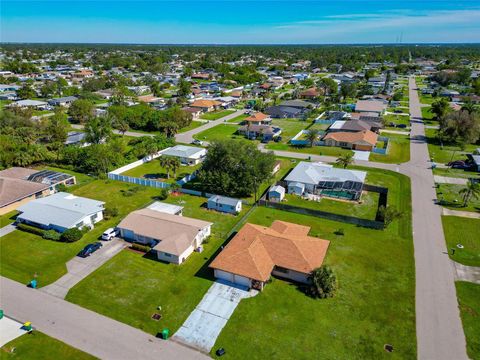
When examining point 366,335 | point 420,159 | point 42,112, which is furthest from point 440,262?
point 42,112

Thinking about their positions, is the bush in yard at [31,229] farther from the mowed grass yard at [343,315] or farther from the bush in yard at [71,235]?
the mowed grass yard at [343,315]

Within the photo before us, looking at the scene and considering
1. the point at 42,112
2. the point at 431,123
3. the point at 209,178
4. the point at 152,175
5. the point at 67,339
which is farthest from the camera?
the point at 42,112

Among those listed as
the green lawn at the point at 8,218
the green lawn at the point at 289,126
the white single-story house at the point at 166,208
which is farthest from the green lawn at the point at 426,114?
the green lawn at the point at 8,218

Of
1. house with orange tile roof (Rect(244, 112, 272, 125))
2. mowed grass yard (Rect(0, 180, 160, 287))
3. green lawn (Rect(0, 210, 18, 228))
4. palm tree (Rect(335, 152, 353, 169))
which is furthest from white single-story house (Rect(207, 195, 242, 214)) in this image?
house with orange tile roof (Rect(244, 112, 272, 125))

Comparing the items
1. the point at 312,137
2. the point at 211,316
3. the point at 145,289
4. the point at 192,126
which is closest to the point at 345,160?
the point at 312,137

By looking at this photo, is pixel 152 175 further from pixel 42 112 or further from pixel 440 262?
pixel 42 112

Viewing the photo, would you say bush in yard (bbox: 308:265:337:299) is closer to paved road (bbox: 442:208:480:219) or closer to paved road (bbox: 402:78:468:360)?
paved road (bbox: 402:78:468:360)

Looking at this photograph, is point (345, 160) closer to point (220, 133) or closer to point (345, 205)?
point (345, 205)
